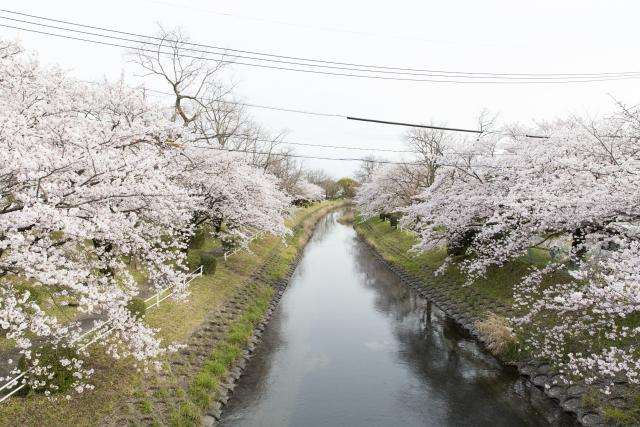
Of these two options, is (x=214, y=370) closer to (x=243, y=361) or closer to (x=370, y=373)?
(x=243, y=361)

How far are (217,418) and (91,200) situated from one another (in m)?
6.84

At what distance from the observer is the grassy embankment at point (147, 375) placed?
899 cm

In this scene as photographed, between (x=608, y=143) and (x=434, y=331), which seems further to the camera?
(x=434, y=331)

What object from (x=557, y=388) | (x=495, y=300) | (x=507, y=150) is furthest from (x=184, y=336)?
(x=507, y=150)

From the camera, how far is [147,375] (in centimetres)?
1153

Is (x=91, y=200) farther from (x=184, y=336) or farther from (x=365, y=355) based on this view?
(x=365, y=355)

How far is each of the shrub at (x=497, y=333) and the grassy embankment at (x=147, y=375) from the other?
9278mm

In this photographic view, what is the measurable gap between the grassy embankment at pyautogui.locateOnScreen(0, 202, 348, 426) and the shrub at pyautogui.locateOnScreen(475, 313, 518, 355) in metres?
9.28

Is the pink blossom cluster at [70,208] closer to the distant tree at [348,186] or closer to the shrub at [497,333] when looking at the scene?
the shrub at [497,333]

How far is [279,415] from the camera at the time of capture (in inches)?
462

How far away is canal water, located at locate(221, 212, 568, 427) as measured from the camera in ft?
38.7

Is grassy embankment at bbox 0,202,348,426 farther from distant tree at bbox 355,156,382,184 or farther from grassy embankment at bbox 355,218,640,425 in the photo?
distant tree at bbox 355,156,382,184

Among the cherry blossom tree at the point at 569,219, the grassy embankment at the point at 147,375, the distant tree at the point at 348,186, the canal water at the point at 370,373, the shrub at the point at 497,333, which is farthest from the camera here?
the distant tree at the point at 348,186

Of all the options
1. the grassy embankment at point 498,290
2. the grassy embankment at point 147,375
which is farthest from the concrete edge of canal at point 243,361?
the grassy embankment at point 498,290
